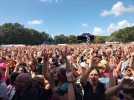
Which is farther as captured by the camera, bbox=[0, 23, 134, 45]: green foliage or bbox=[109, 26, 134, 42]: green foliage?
bbox=[109, 26, 134, 42]: green foliage

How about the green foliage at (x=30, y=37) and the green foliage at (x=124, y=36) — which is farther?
the green foliage at (x=124, y=36)

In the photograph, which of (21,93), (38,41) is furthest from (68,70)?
(38,41)

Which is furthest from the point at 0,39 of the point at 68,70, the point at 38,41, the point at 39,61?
the point at 68,70

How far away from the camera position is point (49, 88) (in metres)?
7.66

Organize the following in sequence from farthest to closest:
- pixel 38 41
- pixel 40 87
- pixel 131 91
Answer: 1. pixel 38 41
2. pixel 40 87
3. pixel 131 91

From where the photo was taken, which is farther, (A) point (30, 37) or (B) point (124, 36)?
(B) point (124, 36)

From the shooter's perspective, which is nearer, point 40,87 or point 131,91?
point 131,91

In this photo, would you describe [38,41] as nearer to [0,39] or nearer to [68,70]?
[0,39]

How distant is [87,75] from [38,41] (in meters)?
129

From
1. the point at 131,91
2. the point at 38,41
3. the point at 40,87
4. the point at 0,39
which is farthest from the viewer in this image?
the point at 38,41

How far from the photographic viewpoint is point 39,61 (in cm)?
1434

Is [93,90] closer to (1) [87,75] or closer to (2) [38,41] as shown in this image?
(1) [87,75]

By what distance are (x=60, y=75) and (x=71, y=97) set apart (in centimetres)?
60

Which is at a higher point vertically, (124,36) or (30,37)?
(30,37)
